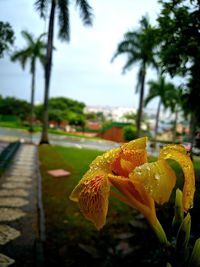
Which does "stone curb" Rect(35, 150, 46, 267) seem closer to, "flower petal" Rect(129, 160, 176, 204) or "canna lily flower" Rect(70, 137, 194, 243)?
"canna lily flower" Rect(70, 137, 194, 243)

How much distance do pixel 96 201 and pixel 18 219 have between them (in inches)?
208

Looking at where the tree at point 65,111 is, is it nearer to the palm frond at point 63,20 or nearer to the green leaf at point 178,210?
the palm frond at point 63,20

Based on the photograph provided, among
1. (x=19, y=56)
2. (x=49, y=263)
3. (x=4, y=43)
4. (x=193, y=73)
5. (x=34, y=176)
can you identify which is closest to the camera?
(x=49, y=263)

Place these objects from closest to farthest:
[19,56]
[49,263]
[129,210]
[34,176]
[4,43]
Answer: [49,263], [129,210], [4,43], [34,176], [19,56]

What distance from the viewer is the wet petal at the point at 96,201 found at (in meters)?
0.92

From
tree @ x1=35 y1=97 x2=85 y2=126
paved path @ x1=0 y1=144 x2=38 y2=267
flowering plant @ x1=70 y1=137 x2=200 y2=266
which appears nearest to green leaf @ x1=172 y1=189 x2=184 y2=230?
flowering plant @ x1=70 y1=137 x2=200 y2=266

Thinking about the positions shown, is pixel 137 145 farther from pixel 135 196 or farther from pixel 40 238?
pixel 40 238

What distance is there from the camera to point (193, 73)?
5527 mm

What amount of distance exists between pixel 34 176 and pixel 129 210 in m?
→ 4.72

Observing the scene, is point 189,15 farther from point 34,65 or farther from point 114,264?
point 34,65

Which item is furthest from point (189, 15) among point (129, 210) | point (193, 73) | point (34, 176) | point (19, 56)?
point (19, 56)

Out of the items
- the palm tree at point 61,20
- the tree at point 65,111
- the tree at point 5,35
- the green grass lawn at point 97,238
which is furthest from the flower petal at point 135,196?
the tree at point 65,111

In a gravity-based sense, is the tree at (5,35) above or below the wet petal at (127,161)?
above

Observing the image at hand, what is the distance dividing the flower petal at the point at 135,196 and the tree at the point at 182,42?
4.13 metres
